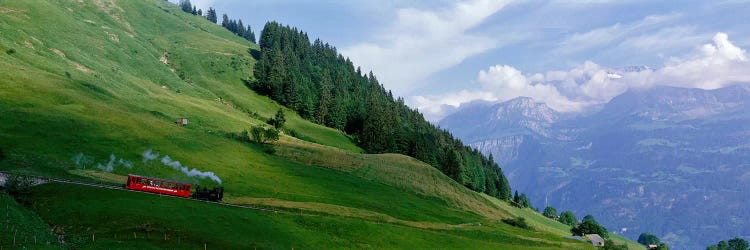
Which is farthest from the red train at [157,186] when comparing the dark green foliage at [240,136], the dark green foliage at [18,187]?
the dark green foliage at [240,136]

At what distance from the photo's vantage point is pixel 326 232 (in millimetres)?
73812

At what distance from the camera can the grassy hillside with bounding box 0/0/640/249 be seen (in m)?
61.5

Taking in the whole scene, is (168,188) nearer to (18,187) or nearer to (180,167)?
(180,167)

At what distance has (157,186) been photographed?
3000 inches

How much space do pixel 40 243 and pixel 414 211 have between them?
2961 inches

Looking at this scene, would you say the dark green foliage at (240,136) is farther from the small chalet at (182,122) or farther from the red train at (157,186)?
the red train at (157,186)

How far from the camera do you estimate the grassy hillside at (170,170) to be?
6147 centimetres

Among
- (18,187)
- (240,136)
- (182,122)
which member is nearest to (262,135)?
(240,136)

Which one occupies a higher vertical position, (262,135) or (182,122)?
(262,135)

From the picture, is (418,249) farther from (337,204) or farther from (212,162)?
(212,162)

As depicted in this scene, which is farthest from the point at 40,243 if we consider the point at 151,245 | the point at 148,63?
the point at 148,63

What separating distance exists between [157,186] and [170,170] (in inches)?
563

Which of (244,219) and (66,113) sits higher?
(66,113)

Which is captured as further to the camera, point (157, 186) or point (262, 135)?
point (262, 135)
